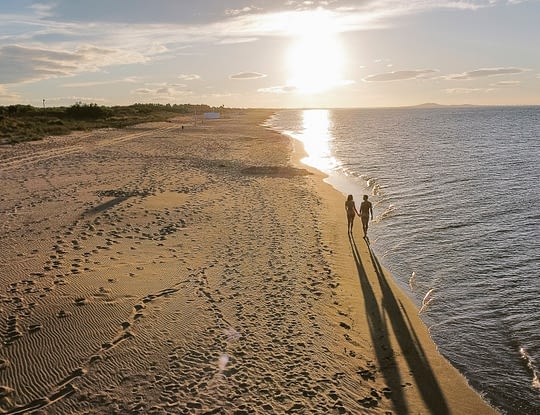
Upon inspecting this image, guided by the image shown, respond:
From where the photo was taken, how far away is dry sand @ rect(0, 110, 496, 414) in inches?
296

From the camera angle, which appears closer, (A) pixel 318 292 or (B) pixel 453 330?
(B) pixel 453 330

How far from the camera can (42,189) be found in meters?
22.0

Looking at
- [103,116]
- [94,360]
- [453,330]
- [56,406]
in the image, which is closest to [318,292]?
[453,330]

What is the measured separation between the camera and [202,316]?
10.1 metres

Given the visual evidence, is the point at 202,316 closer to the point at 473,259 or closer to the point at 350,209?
the point at 350,209

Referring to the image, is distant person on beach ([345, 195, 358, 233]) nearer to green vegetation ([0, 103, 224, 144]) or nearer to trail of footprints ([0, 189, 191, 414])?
trail of footprints ([0, 189, 191, 414])

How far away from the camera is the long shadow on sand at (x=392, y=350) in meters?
7.91

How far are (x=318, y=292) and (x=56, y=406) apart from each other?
6.63 metres

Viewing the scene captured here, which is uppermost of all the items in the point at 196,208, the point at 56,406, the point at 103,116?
the point at 103,116

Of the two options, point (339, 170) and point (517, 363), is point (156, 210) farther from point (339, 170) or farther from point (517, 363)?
point (339, 170)

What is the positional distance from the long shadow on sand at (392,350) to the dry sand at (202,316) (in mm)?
33

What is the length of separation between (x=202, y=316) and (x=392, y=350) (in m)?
4.14

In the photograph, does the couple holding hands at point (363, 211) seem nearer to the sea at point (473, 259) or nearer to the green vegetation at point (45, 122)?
the sea at point (473, 259)

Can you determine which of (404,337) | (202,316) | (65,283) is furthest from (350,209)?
(65,283)
